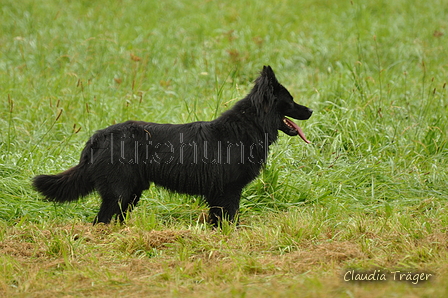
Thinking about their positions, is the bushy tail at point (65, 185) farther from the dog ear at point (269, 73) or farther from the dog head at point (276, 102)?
the dog ear at point (269, 73)

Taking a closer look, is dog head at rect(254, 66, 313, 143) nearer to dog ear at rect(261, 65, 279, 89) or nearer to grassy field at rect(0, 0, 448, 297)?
dog ear at rect(261, 65, 279, 89)

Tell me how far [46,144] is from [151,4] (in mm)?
7070

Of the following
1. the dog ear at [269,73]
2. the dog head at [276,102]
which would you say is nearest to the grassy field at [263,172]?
the dog head at [276,102]

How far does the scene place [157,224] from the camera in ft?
13.6

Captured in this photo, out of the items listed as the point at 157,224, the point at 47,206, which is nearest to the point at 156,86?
the point at 47,206

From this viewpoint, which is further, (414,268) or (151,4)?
(151,4)

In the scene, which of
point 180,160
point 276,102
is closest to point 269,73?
point 276,102

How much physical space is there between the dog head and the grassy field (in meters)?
0.63

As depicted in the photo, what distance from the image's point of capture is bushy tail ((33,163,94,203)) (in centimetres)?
416

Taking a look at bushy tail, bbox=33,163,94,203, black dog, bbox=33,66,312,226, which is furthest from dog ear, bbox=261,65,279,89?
bushy tail, bbox=33,163,94,203

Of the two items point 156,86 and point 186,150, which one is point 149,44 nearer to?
point 156,86

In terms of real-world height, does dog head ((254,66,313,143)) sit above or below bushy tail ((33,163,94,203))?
above

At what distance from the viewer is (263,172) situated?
4.88 metres

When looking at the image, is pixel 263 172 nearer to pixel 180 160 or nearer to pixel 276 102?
pixel 276 102
